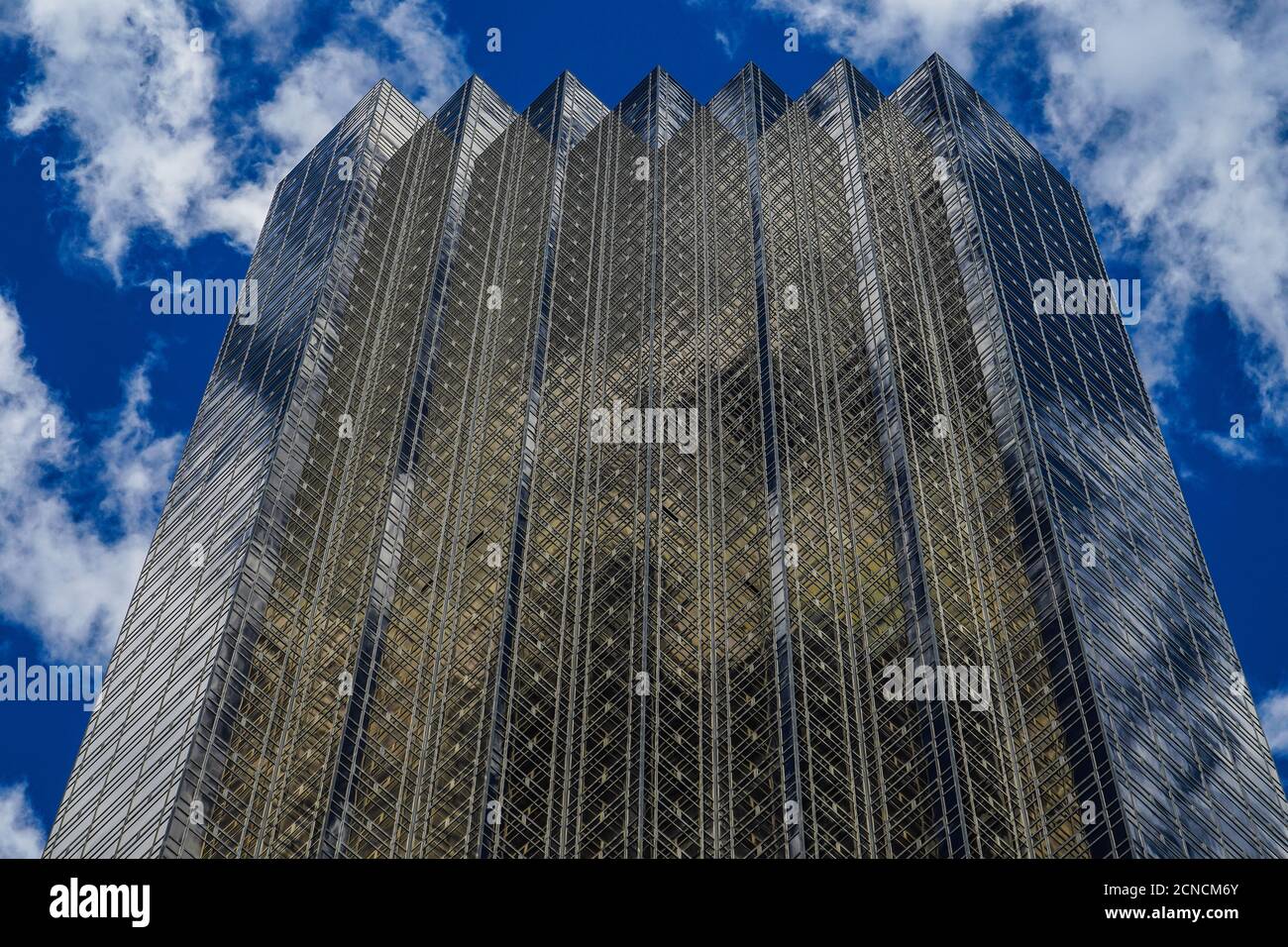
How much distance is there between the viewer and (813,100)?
111938mm

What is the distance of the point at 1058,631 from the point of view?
6775 centimetres

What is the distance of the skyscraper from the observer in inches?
2559

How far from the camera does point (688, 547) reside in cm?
7794

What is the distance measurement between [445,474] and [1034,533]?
1101 inches

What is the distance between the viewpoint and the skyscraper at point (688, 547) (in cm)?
6500

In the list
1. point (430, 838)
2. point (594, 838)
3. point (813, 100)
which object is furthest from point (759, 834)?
point (813, 100)
